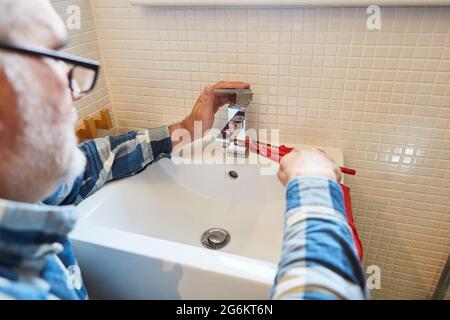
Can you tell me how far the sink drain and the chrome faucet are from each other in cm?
20

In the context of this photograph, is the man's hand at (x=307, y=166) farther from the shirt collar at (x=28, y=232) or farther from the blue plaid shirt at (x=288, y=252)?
the shirt collar at (x=28, y=232)

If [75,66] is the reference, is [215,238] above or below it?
below

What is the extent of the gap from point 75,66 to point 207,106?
0.42 m

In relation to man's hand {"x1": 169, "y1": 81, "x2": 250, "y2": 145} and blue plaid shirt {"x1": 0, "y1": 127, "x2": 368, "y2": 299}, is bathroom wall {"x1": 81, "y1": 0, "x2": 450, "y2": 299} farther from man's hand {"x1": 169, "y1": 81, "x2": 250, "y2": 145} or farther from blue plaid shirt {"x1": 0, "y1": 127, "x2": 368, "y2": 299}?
blue plaid shirt {"x1": 0, "y1": 127, "x2": 368, "y2": 299}

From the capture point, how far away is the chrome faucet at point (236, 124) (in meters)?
0.80

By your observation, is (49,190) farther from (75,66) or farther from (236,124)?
(236,124)

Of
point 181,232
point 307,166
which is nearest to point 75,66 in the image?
point 307,166

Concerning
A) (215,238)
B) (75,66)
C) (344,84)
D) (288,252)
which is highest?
(75,66)

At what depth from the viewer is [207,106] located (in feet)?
2.77

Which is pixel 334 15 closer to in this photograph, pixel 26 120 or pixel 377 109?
pixel 377 109

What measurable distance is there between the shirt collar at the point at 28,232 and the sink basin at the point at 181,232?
0.46 ft

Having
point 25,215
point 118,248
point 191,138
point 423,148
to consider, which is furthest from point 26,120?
point 423,148

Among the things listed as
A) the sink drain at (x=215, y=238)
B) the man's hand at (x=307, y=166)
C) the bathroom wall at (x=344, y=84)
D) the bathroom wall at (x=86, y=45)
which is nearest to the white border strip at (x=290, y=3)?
the bathroom wall at (x=344, y=84)

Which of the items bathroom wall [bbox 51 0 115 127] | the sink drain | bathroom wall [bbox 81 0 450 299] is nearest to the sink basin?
the sink drain
